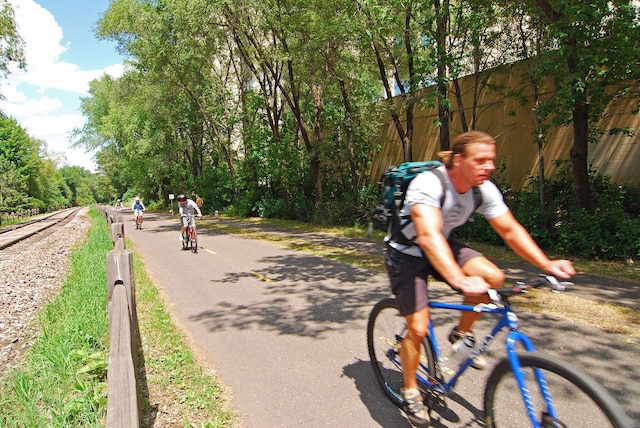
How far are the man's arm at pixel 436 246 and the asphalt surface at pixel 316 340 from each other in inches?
53.4

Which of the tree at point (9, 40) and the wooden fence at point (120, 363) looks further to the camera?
the tree at point (9, 40)

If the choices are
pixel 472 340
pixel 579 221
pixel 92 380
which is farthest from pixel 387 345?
pixel 579 221

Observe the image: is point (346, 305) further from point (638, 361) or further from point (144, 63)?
point (144, 63)

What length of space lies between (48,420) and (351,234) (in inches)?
512

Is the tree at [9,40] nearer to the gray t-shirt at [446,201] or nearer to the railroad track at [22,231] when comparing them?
the railroad track at [22,231]

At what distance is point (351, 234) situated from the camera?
15.9 metres

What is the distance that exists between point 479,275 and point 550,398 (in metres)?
0.86

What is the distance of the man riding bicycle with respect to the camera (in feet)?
8.61

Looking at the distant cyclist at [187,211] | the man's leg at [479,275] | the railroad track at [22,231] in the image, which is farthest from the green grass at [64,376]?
the railroad track at [22,231]

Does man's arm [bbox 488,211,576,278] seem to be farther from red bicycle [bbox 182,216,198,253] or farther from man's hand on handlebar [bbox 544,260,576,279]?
red bicycle [bbox 182,216,198,253]

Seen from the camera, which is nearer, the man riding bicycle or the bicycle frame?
the bicycle frame

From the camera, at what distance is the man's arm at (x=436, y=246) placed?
2.50 metres

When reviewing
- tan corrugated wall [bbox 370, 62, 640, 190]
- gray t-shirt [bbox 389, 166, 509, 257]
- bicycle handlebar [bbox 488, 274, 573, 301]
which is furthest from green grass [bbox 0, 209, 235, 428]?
tan corrugated wall [bbox 370, 62, 640, 190]

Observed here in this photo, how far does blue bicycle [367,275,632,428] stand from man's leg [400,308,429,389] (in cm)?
13
